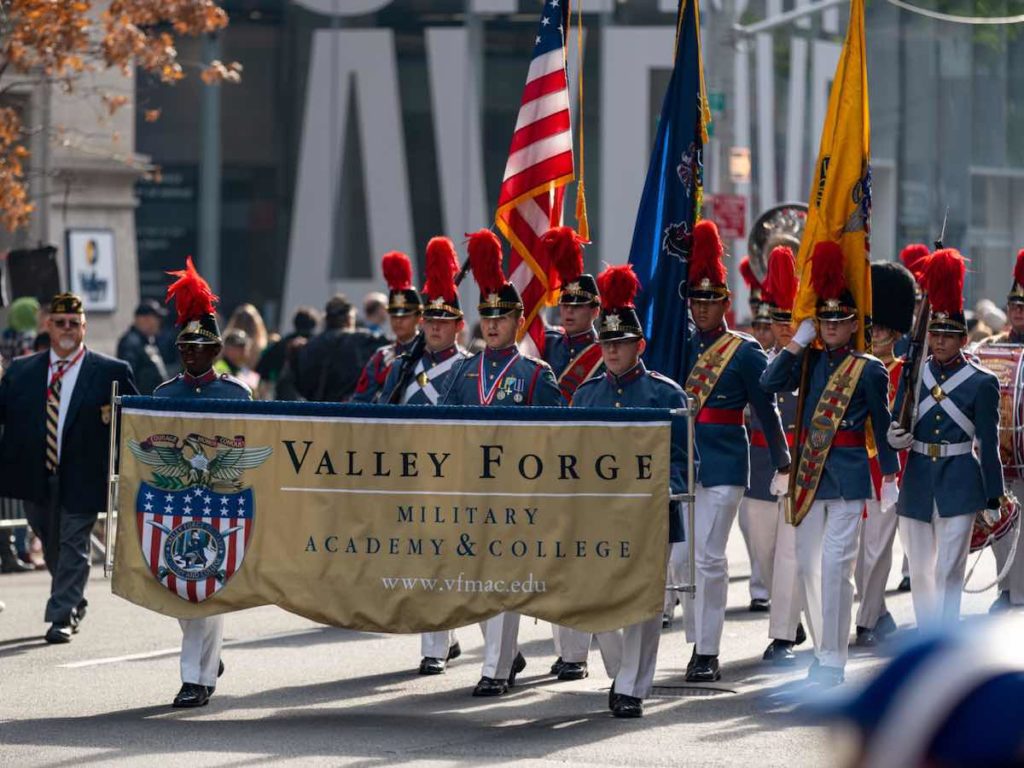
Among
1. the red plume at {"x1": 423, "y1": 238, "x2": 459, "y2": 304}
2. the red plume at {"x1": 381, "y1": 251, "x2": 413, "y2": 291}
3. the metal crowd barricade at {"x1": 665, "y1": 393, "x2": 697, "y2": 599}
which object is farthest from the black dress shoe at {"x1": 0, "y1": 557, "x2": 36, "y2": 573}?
the metal crowd barricade at {"x1": 665, "y1": 393, "x2": 697, "y2": 599}

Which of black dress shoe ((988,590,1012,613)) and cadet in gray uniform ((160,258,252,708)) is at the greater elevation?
cadet in gray uniform ((160,258,252,708))

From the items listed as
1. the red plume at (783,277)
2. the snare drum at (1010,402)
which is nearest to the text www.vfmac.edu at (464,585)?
the red plume at (783,277)

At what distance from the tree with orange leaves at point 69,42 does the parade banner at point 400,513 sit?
804 centimetres

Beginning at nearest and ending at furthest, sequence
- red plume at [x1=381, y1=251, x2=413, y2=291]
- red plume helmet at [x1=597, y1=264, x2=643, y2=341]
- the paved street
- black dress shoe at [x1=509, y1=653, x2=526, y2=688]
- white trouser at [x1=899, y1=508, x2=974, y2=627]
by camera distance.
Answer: the paved street < red plume helmet at [x1=597, y1=264, x2=643, y2=341] < black dress shoe at [x1=509, y1=653, x2=526, y2=688] < white trouser at [x1=899, y1=508, x2=974, y2=627] < red plume at [x1=381, y1=251, x2=413, y2=291]

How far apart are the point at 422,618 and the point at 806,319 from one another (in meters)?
2.56

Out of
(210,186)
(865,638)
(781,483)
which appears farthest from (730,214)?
(210,186)

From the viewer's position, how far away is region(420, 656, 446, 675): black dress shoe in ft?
33.3

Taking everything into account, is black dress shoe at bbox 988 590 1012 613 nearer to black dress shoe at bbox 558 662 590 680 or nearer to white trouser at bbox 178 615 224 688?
black dress shoe at bbox 558 662 590 680

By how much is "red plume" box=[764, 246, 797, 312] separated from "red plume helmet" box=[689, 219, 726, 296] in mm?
1053

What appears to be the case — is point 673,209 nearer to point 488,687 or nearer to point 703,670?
point 703,670

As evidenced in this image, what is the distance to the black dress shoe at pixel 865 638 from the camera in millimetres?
11156

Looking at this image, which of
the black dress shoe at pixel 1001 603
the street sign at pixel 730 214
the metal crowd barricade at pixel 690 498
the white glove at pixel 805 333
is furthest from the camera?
the street sign at pixel 730 214

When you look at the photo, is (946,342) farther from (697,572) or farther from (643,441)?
(643,441)

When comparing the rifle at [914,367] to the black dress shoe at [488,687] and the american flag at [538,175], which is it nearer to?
the american flag at [538,175]
